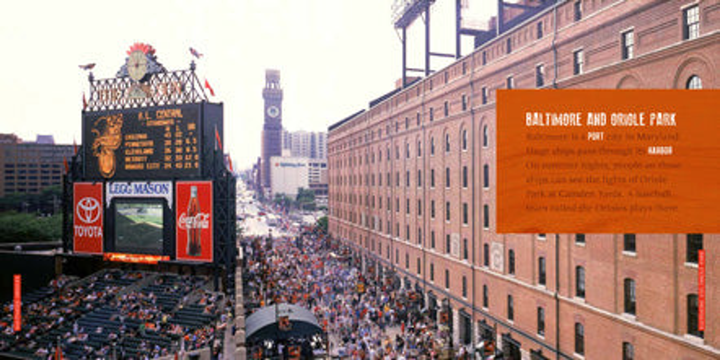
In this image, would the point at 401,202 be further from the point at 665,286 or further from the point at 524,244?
the point at 665,286

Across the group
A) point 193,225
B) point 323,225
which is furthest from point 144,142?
point 323,225

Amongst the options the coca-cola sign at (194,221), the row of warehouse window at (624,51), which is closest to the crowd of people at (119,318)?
the coca-cola sign at (194,221)

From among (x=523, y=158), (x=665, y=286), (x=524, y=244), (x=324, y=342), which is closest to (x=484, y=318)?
(x=524, y=244)

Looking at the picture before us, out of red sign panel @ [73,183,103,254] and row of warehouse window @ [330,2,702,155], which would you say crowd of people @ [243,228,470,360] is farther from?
row of warehouse window @ [330,2,702,155]

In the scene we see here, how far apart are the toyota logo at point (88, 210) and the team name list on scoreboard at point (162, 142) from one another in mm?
4442

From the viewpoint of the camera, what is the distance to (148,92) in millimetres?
35312

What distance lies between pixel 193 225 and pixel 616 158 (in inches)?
1242

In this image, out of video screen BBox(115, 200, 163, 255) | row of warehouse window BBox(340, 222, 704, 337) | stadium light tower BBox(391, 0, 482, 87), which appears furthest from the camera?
stadium light tower BBox(391, 0, 482, 87)

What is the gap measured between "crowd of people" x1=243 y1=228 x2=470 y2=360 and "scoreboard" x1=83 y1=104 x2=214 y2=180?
12.8 m

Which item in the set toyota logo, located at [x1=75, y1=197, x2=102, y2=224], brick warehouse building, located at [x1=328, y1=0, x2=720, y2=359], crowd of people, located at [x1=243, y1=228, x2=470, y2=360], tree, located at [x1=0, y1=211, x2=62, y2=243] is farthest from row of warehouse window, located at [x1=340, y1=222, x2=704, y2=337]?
tree, located at [x1=0, y1=211, x2=62, y2=243]

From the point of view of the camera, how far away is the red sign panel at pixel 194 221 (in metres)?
33.3

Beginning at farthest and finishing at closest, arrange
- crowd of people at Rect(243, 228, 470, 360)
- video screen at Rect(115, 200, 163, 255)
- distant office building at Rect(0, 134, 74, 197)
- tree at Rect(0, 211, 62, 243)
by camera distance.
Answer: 1. distant office building at Rect(0, 134, 74, 197)
2. tree at Rect(0, 211, 62, 243)
3. video screen at Rect(115, 200, 163, 255)
4. crowd of people at Rect(243, 228, 470, 360)

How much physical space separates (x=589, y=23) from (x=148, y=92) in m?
31.7

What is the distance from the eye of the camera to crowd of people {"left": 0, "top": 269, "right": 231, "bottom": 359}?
27391 millimetres
